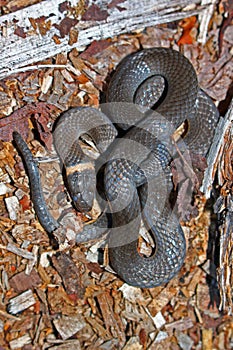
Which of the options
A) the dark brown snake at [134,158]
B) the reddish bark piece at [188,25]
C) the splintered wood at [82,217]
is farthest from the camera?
the reddish bark piece at [188,25]

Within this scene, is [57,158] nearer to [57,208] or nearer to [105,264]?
[57,208]

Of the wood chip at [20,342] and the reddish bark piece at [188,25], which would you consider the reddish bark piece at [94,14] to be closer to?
the reddish bark piece at [188,25]

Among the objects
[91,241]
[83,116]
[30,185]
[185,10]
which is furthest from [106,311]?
[185,10]

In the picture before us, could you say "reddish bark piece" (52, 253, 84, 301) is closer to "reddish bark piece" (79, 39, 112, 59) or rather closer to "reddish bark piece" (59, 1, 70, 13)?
"reddish bark piece" (79, 39, 112, 59)

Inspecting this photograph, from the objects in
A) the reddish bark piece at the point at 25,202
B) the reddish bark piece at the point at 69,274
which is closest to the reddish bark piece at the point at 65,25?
the reddish bark piece at the point at 25,202

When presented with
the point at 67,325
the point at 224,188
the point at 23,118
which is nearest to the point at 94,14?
the point at 23,118

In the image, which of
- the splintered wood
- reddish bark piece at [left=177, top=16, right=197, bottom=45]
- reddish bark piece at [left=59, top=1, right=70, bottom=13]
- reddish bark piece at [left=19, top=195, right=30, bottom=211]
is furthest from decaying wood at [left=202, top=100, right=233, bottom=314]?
reddish bark piece at [left=59, top=1, right=70, bottom=13]

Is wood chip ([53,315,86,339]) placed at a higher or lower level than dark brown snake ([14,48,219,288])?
lower
